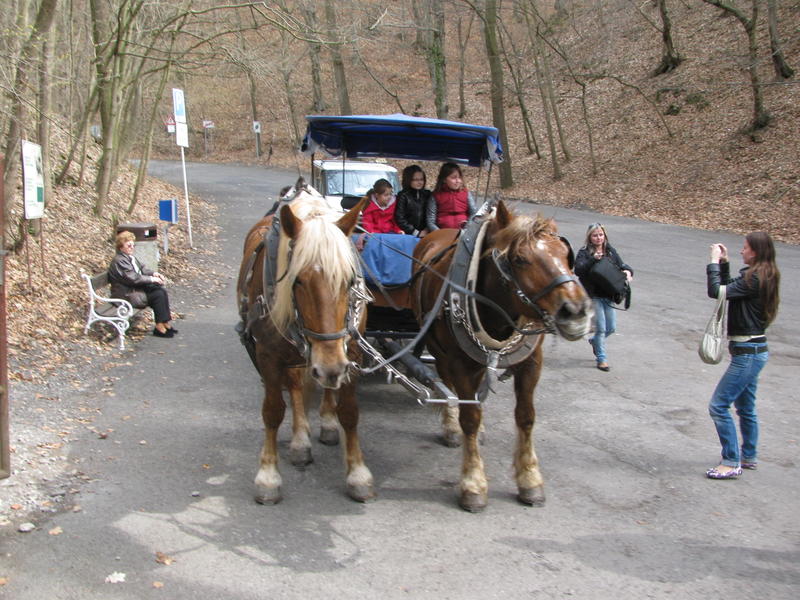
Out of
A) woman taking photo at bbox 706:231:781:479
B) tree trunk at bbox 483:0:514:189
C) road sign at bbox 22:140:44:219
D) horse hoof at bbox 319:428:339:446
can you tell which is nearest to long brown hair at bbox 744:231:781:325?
woman taking photo at bbox 706:231:781:479

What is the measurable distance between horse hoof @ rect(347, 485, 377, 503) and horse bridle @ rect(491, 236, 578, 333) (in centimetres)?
152

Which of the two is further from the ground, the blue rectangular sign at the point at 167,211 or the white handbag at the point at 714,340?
the blue rectangular sign at the point at 167,211

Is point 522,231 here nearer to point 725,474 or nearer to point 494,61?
point 725,474

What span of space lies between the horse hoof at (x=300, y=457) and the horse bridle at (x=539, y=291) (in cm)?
205

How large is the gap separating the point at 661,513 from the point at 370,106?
41.7m

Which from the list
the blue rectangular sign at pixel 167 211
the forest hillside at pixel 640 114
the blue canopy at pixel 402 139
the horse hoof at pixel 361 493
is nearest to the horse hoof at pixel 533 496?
the horse hoof at pixel 361 493

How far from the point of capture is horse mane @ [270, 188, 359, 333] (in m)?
4.16

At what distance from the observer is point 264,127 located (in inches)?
1871

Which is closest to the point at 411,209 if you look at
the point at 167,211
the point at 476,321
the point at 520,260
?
the point at 476,321

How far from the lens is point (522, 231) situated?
4543 millimetres

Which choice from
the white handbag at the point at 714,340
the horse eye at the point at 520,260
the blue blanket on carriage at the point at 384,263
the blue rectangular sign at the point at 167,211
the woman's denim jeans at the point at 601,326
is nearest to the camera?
the horse eye at the point at 520,260

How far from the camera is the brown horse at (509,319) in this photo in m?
4.31

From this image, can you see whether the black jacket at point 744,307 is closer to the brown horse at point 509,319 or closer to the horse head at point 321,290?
the brown horse at point 509,319

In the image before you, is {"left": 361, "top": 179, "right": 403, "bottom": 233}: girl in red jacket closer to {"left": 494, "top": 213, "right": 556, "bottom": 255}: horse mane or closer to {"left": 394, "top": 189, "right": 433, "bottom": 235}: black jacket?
{"left": 394, "top": 189, "right": 433, "bottom": 235}: black jacket
